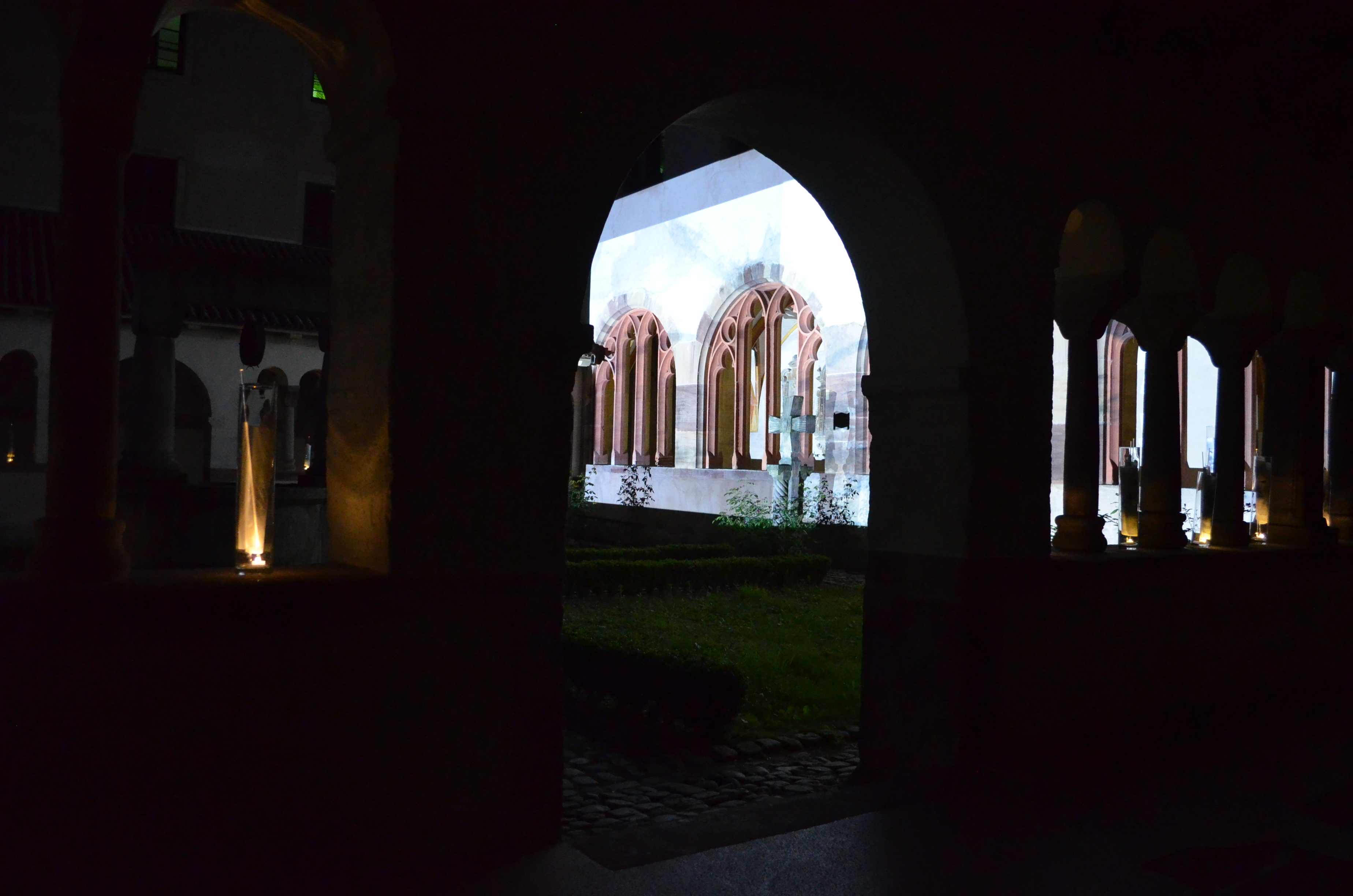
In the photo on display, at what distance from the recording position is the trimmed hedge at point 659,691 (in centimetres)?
525

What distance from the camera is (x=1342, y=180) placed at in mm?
6539

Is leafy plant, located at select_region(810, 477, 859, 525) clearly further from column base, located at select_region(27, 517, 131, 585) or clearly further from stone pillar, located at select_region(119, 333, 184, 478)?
column base, located at select_region(27, 517, 131, 585)

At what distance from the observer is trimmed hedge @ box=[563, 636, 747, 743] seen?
525 centimetres

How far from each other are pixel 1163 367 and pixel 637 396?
13.7 m

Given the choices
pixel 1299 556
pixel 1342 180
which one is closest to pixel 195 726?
pixel 1299 556

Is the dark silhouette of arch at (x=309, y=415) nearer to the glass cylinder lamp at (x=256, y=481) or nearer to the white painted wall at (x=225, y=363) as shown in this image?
the white painted wall at (x=225, y=363)

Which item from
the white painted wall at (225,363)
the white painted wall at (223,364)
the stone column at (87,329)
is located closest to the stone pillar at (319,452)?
the stone column at (87,329)

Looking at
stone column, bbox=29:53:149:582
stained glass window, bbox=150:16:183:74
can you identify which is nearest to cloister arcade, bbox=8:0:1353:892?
stone column, bbox=29:53:149:582

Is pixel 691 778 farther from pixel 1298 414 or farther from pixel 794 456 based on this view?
pixel 794 456

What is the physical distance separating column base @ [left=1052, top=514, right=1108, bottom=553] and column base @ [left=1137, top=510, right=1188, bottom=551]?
0.58 metres

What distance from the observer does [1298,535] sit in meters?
6.36

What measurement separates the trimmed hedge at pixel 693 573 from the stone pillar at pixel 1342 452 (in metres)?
4.89

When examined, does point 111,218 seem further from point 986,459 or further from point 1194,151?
point 1194,151

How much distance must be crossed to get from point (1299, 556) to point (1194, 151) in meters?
2.37
